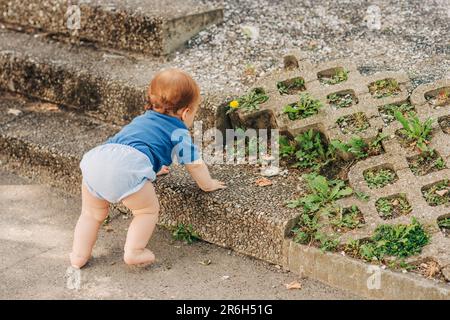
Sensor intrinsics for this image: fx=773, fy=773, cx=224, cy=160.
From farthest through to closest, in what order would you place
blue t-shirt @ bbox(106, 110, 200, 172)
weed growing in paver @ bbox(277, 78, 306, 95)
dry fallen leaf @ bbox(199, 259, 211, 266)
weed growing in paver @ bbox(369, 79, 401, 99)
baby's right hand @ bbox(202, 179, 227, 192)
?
weed growing in paver @ bbox(277, 78, 306, 95), weed growing in paver @ bbox(369, 79, 401, 99), baby's right hand @ bbox(202, 179, 227, 192), dry fallen leaf @ bbox(199, 259, 211, 266), blue t-shirt @ bbox(106, 110, 200, 172)

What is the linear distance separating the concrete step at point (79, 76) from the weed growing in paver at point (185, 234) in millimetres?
683

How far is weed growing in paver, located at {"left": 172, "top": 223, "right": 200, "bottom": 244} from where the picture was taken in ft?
12.7

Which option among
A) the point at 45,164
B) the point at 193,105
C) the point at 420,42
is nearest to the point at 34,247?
the point at 45,164

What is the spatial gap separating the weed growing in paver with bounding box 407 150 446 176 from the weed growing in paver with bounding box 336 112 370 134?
12.2 inches

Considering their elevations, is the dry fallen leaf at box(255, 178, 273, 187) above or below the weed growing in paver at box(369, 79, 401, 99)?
below

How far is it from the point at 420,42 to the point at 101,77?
1.97 m

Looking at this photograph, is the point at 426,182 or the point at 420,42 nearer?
the point at 426,182

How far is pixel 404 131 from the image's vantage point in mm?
3896

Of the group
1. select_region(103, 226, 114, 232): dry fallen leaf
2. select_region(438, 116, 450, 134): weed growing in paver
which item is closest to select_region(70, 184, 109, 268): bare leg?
select_region(103, 226, 114, 232): dry fallen leaf

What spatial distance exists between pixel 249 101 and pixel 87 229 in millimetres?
1143

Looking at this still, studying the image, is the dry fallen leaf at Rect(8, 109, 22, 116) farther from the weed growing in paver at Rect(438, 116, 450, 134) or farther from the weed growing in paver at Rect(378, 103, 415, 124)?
the weed growing in paver at Rect(438, 116, 450, 134)

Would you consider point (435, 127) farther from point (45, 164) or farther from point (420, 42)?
point (45, 164)

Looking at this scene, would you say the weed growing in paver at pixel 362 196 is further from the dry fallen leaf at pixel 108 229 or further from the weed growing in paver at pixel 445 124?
the dry fallen leaf at pixel 108 229

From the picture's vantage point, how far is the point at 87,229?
367 cm
